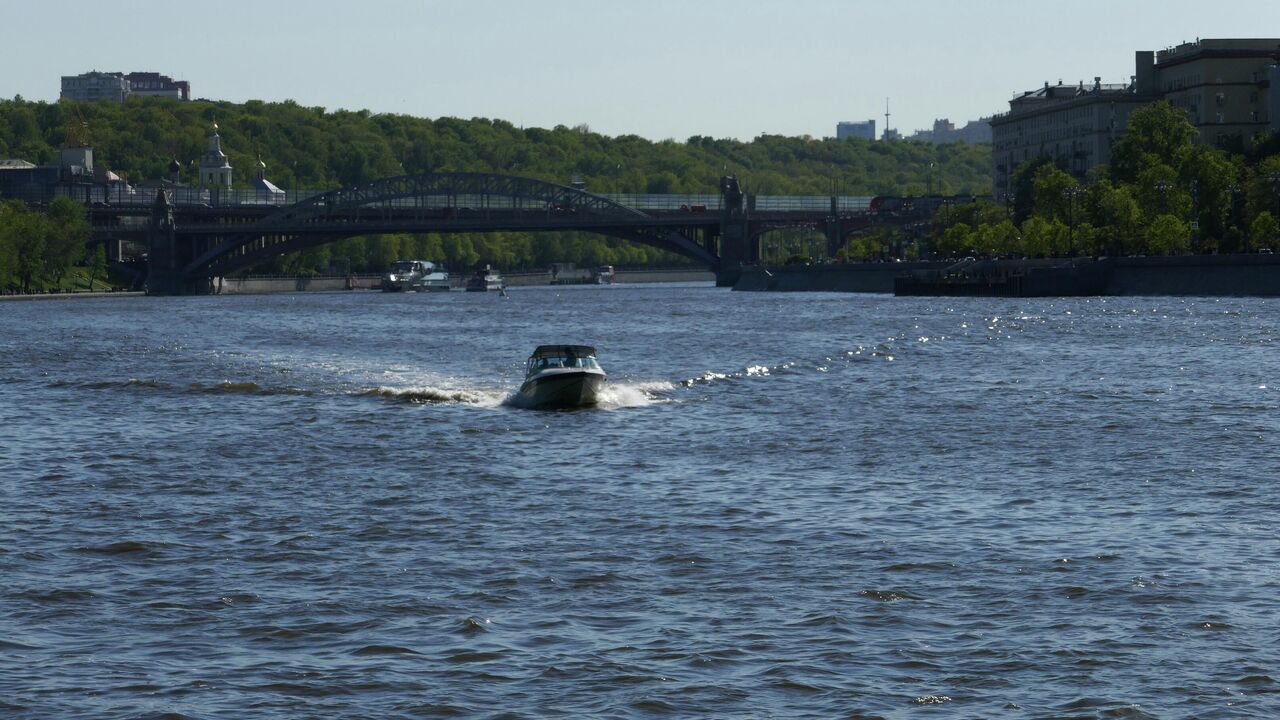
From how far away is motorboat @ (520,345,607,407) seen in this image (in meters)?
53.1

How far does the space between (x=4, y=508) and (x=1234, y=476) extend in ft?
68.1

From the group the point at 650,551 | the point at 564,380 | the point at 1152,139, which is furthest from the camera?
the point at 1152,139

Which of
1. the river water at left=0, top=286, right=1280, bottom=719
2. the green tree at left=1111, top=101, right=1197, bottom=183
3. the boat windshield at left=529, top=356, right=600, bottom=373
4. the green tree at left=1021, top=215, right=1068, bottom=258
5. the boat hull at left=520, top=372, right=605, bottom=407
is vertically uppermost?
the green tree at left=1111, top=101, right=1197, bottom=183

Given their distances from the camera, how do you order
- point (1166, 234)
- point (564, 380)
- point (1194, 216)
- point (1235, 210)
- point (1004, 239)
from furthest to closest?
point (1004, 239)
point (1235, 210)
point (1194, 216)
point (1166, 234)
point (564, 380)

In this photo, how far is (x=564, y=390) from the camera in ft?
174

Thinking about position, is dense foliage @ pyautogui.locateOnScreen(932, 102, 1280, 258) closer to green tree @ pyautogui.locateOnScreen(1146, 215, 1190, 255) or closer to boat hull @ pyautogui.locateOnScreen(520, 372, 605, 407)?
green tree @ pyautogui.locateOnScreen(1146, 215, 1190, 255)

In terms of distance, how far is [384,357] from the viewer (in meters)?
81.3

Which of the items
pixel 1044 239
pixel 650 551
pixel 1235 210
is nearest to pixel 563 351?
pixel 650 551

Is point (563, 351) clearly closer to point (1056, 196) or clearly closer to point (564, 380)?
point (564, 380)

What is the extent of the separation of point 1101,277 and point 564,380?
104m

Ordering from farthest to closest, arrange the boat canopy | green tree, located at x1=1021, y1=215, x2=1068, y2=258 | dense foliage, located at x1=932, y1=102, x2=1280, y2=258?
green tree, located at x1=1021, y1=215, x2=1068, y2=258
dense foliage, located at x1=932, y1=102, x2=1280, y2=258
the boat canopy

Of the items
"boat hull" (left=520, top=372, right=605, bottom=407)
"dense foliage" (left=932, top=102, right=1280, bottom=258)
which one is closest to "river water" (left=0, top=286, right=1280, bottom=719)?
"boat hull" (left=520, top=372, right=605, bottom=407)

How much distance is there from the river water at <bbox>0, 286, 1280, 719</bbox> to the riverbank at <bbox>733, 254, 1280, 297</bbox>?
73657mm

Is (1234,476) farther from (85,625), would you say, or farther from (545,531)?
(85,625)
